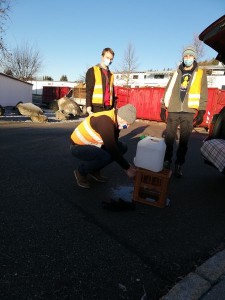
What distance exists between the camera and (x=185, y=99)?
5012mm

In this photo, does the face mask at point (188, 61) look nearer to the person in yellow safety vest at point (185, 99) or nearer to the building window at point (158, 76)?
the person in yellow safety vest at point (185, 99)

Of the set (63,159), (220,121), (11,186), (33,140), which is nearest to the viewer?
(11,186)

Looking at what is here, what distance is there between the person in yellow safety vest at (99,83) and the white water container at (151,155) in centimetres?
188

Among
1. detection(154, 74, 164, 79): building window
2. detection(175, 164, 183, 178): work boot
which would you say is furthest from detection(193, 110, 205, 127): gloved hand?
detection(154, 74, 164, 79): building window

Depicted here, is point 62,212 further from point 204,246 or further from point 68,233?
point 204,246

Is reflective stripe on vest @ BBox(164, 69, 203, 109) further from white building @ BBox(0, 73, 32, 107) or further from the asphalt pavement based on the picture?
white building @ BBox(0, 73, 32, 107)

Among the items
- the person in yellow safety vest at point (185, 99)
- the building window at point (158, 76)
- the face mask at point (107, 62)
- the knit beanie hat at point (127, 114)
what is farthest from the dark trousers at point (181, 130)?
the building window at point (158, 76)

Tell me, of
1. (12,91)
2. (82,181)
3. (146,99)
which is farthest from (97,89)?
(12,91)

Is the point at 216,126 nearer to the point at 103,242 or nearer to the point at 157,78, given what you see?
the point at 103,242

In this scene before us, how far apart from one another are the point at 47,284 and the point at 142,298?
685 millimetres

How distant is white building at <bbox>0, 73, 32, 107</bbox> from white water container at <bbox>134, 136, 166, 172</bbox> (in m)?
20.5

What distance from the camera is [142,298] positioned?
6.95 feet

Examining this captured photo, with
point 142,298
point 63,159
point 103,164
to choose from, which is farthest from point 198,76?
point 142,298

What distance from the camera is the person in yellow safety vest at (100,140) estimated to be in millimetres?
3604
